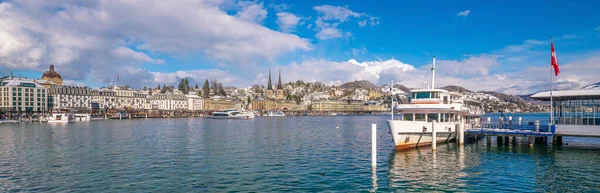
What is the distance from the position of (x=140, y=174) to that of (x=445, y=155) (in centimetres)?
2760

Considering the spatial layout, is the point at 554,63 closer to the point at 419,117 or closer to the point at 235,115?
the point at 419,117

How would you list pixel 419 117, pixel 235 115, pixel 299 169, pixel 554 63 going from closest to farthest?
pixel 299 169, pixel 554 63, pixel 419 117, pixel 235 115

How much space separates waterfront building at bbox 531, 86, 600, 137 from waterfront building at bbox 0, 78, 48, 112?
181613mm

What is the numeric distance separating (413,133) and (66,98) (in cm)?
19349

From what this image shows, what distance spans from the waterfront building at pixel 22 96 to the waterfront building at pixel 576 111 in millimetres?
181613

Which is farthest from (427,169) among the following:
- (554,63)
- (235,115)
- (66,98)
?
(66,98)

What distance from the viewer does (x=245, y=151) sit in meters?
43.2

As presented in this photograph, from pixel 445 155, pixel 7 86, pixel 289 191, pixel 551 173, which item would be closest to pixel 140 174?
pixel 289 191

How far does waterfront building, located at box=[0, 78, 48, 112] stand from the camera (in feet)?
517

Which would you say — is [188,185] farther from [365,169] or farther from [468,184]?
[468,184]

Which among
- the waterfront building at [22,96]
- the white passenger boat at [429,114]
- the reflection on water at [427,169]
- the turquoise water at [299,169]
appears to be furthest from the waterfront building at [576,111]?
the waterfront building at [22,96]

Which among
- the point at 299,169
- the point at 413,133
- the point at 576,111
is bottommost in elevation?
the point at 299,169

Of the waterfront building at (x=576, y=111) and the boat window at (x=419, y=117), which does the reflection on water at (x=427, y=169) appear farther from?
the waterfront building at (x=576, y=111)

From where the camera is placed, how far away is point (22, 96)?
530 feet
